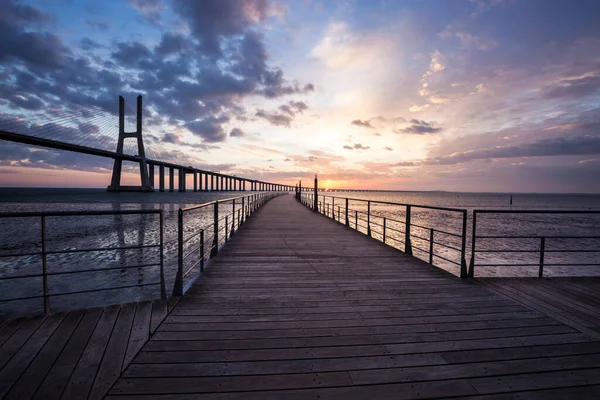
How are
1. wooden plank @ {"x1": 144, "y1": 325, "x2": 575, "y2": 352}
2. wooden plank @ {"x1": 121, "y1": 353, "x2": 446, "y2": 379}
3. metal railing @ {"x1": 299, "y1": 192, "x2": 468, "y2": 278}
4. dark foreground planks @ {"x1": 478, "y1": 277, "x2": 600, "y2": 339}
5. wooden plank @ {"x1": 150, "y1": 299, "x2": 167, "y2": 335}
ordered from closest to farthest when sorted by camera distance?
wooden plank @ {"x1": 121, "y1": 353, "x2": 446, "y2": 379}
wooden plank @ {"x1": 144, "y1": 325, "x2": 575, "y2": 352}
wooden plank @ {"x1": 150, "y1": 299, "x2": 167, "y2": 335}
dark foreground planks @ {"x1": 478, "y1": 277, "x2": 600, "y2": 339}
metal railing @ {"x1": 299, "y1": 192, "x2": 468, "y2": 278}

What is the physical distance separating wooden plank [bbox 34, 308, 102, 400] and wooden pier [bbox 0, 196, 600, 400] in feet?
0.04

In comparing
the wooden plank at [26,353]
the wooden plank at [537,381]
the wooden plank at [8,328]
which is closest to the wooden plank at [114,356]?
the wooden plank at [26,353]

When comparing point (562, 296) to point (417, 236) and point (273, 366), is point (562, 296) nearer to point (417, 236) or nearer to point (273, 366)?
point (273, 366)

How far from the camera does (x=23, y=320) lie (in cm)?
282

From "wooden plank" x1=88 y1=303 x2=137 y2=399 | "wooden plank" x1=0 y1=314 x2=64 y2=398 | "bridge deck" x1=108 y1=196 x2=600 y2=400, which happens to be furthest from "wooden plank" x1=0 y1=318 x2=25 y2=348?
"bridge deck" x1=108 y1=196 x2=600 y2=400

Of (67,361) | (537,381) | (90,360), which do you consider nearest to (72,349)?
(67,361)

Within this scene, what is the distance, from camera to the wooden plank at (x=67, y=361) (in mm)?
1912

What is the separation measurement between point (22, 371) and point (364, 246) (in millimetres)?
5939

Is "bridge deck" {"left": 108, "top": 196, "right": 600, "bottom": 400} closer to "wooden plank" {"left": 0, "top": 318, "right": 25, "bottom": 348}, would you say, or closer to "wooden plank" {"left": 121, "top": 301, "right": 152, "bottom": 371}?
"wooden plank" {"left": 121, "top": 301, "right": 152, "bottom": 371}

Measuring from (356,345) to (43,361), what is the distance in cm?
252

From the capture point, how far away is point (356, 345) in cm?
250

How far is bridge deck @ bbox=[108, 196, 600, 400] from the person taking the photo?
6.55 ft

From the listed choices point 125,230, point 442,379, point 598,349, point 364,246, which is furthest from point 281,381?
point 125,230

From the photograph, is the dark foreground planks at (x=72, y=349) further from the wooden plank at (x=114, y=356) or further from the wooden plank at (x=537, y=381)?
the wooden plank at (x=537, y=381)
